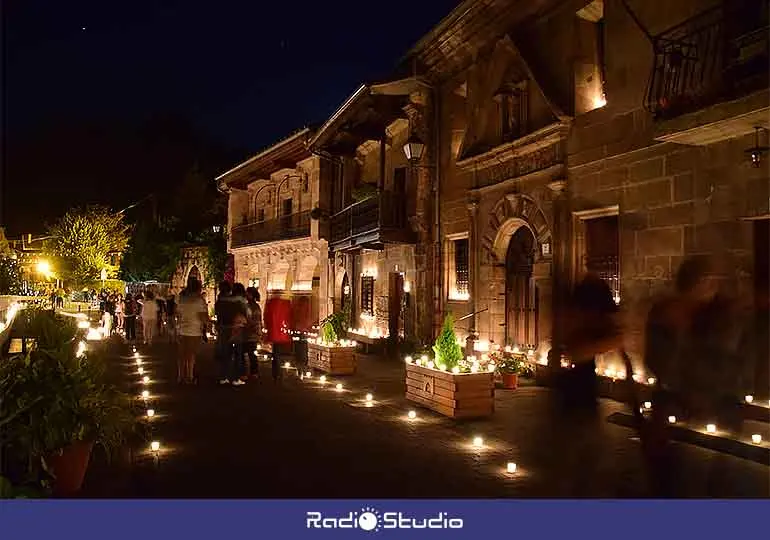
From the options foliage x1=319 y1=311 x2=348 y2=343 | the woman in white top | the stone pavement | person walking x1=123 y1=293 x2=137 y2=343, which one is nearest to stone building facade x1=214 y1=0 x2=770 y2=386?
the stone pavement

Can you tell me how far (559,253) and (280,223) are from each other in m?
18.0

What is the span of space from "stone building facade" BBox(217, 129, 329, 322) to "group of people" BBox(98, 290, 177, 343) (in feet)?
17.5

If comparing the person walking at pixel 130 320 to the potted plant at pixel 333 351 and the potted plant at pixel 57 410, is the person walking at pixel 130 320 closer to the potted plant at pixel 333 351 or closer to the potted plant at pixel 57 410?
the potted plant at pixel 333 351

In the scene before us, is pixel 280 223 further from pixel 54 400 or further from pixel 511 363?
pixel 54 400

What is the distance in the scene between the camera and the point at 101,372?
592cm

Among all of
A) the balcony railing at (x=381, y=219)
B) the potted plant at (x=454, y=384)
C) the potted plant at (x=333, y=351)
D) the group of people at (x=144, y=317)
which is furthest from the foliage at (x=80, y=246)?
the potted plant at (x=454, y=384)

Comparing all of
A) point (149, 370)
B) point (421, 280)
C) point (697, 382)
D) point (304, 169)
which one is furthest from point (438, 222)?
point (304, 169)

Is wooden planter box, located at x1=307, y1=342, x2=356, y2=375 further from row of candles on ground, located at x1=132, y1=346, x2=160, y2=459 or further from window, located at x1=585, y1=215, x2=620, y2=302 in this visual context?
window, located at x1=585, y1=215, x2=620, y2=302

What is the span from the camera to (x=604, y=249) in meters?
11.4

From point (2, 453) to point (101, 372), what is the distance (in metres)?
1.11

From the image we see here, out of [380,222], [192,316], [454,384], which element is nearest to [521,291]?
[380,222]

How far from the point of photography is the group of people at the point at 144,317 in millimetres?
20500

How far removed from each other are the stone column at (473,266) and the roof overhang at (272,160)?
33.4 feet

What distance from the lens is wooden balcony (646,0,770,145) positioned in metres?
7.63
